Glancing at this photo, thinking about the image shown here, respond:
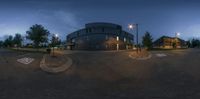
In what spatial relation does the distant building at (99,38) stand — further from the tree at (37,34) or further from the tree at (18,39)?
the tree at (18,39)

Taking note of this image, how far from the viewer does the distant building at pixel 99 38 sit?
7294 cm

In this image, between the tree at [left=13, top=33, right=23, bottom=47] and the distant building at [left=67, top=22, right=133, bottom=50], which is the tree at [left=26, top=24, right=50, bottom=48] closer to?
the distant building at [left=67, top=22, right=133, bottom=50]

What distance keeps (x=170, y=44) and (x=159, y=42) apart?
5.89 metres

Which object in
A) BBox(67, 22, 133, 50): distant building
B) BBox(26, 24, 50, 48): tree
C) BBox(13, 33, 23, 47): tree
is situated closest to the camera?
BBox(26, 24, 50, 48): tree

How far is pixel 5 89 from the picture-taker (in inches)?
611

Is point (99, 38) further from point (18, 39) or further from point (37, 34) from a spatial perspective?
point (18, 39)

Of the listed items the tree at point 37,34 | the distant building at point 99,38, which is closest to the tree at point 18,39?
the distant building at point 99,38

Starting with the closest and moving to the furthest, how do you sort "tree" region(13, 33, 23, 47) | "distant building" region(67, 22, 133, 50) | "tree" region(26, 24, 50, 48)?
"tree" region(26, 24, 50, 48)
"distant building" region(67, 22, 133, 50)
"tree" region(13, 33, 23, 47)

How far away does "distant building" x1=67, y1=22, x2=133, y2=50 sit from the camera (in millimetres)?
72938

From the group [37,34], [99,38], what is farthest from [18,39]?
[99,38]

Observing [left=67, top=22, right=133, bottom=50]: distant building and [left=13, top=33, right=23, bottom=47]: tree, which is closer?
[left=67, top=22, right=133, bottom=50]: distant building

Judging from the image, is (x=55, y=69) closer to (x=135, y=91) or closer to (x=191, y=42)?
(x=135, y=91)

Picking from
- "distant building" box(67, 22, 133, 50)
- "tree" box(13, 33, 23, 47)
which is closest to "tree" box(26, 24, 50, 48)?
"distant building" box(67, 22, 133, 50)

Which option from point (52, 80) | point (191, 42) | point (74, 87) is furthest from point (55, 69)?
point (191, 42)
